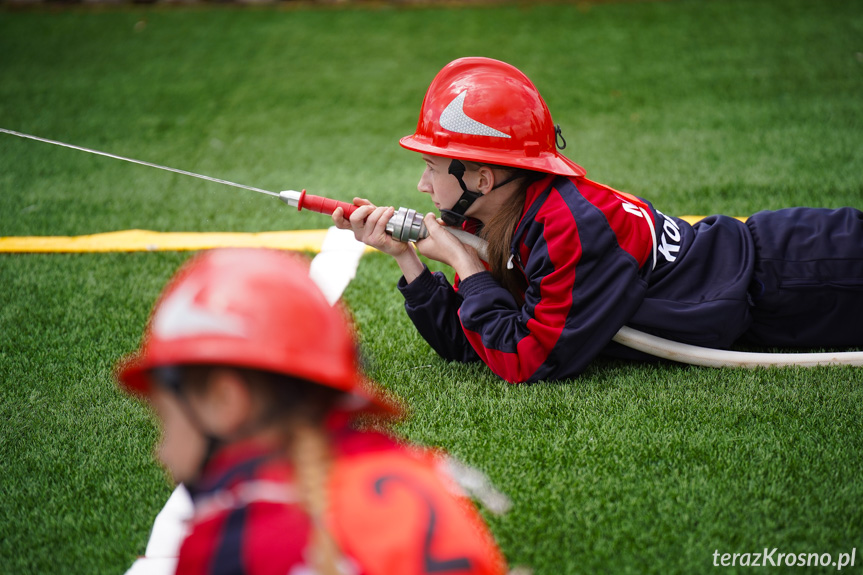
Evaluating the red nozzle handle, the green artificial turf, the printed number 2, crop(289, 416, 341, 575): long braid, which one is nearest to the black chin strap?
the red nozzle handle

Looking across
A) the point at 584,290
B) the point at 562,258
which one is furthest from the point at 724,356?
the point at 562,258

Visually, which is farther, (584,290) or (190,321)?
(584,290)

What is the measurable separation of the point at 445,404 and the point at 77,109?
6.22 metres

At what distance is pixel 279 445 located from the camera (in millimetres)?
1292

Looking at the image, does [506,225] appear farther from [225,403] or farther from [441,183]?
[225,403]

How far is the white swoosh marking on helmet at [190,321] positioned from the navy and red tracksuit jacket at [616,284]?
154 cm

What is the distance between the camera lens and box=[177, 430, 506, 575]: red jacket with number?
1165 millimetres

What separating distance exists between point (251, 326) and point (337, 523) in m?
0.34

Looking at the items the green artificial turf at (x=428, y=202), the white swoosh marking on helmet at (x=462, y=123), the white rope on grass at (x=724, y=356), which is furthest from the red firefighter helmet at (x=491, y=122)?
the green artificial turf at (x=428, y=202)

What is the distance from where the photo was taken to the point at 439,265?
13.9 ft

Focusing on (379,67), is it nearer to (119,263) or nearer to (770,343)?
(119,263)

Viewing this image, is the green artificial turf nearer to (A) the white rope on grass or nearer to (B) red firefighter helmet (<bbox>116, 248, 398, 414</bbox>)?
(A) the white rope on grass

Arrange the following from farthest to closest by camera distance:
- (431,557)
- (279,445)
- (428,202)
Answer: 1. (428,202)
2. (279,445)
3. (431,557)

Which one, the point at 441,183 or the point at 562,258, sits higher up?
the point at 441,183
